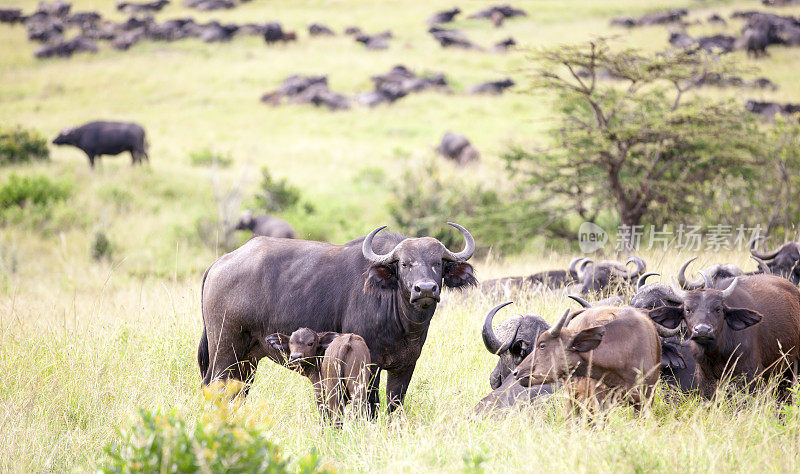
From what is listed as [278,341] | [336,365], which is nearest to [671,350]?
[336,365]

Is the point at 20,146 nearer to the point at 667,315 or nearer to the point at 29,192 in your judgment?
the point at 29,192

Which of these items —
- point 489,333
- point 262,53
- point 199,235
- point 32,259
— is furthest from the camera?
point 262,53

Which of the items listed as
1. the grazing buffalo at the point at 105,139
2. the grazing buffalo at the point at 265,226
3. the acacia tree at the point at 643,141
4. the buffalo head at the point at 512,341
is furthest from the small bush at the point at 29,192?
the buffalo head at the point at 512,341

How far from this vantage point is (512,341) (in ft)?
19.7

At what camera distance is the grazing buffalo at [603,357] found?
462 cm

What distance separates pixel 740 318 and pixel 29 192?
63.2 feet

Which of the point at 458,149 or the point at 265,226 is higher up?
the point at 265,226

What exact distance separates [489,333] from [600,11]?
52.4 metres

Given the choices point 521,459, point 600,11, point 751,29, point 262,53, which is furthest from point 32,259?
point 600,11

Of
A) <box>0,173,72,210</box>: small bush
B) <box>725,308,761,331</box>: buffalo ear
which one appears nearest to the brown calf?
<box>725,308,761,331</box>: buffalo ear

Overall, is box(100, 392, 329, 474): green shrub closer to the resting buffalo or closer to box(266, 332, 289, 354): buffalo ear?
box(266, 332, 289, 354): buffalo ear

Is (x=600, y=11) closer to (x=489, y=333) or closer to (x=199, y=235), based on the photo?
(x=199, y=235)

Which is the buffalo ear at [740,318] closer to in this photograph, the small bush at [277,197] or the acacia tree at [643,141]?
the acacia tree at [643,141]

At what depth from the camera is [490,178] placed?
70.9ft
